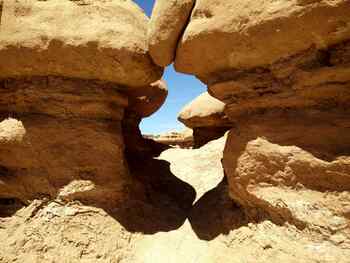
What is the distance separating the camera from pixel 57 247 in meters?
3.89

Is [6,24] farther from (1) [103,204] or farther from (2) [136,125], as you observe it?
(2) [136,125]

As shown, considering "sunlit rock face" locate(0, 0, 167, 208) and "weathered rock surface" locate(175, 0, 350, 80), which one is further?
"sunlit rock face" locate(0, 0, 167, 208)

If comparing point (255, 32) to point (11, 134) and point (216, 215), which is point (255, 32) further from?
point (11, 134)

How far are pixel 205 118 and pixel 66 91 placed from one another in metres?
4.39

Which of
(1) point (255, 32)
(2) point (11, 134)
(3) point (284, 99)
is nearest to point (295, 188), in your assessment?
(3) point (284, 99)

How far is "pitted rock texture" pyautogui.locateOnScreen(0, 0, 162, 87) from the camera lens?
4102 mm

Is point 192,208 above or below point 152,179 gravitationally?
above

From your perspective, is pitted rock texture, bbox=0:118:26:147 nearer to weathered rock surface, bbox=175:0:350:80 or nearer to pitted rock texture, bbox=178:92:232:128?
weathered rock surface, bbox=175:0:350:80

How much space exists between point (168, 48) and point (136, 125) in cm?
329

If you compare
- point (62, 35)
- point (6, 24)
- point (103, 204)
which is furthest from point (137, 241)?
point (6, 24)

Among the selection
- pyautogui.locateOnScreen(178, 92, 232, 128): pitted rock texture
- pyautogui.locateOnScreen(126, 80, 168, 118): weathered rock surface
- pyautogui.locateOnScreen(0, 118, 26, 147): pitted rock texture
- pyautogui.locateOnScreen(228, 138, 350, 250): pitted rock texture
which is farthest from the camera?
pyautogui.locateOnScreen(178, 92, 232, 128): pitted rock texture

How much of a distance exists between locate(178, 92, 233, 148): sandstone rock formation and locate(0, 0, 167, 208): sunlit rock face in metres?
3.49

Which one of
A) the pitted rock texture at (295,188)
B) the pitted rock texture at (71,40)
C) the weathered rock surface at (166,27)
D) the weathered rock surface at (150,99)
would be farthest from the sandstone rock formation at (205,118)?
the pitted rock texture at (295,188)

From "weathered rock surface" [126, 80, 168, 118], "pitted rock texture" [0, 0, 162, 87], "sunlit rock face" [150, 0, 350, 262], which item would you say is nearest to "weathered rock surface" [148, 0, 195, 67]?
"sunlit rock face" [150, 0, 350, 262]
